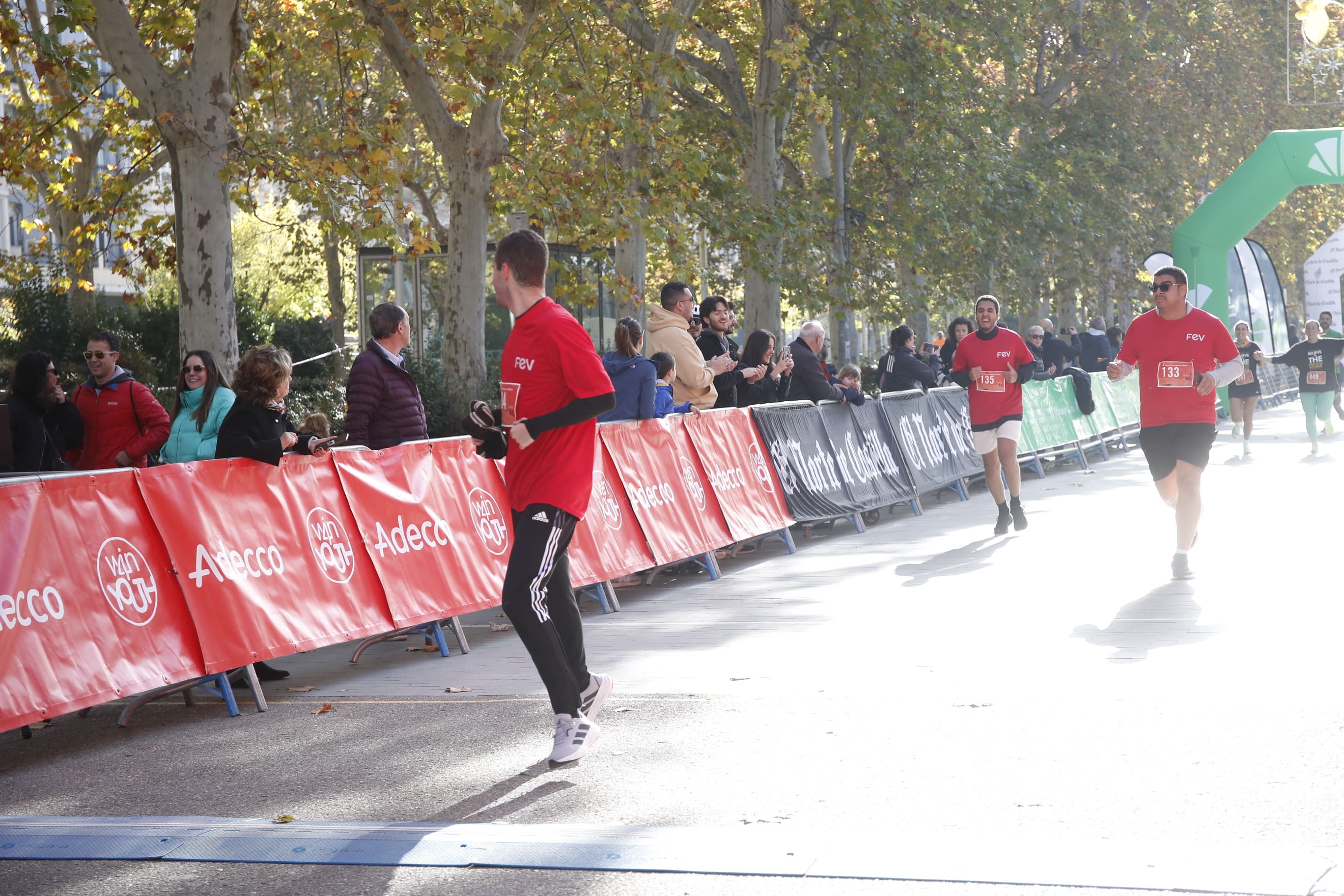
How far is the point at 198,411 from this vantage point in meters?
8.46

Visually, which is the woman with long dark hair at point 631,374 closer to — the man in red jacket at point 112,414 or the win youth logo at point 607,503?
the win youth logo at point 607,503

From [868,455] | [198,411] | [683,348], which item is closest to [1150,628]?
[683,348]

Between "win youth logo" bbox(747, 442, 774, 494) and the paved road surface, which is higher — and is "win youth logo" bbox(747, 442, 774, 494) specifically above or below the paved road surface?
above

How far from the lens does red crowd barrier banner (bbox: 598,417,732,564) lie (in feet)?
34.9

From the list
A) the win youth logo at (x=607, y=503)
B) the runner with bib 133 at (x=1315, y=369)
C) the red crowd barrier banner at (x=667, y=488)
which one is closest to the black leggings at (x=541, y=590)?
the win youth logo at (x=607, y=503)

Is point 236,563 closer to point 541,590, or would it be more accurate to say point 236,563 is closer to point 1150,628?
point 541,590

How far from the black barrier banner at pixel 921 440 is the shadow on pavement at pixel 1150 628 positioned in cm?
678

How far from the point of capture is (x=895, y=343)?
56.7ft

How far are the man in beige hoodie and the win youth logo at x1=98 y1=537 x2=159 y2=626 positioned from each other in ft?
19.9

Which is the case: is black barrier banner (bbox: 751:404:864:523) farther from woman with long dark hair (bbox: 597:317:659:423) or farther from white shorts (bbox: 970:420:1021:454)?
woman with long dark hair (bbox: 597:317:659:423)

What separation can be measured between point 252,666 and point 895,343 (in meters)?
11.2

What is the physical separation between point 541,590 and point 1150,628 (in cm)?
391

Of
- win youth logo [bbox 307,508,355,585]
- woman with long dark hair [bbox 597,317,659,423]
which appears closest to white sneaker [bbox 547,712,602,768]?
win youth logo [bbox 307,508,355,585]

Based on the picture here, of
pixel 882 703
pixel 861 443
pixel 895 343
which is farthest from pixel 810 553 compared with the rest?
pixel 882 703
